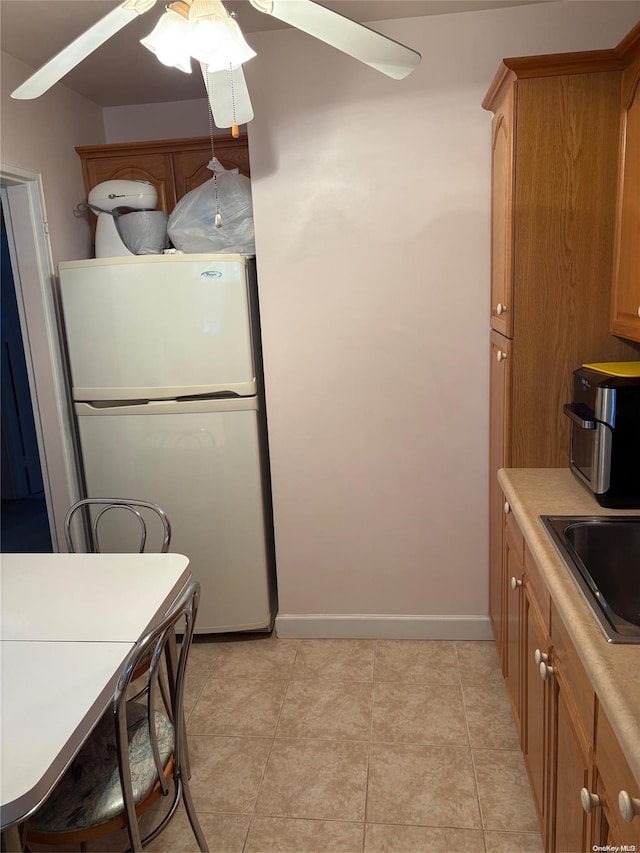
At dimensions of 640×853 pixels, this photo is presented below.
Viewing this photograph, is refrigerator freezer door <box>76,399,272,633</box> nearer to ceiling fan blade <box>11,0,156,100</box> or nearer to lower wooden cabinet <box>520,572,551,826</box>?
lower wooden cabinet <box>520,572,551,826</box>

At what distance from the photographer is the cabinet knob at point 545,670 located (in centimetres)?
152

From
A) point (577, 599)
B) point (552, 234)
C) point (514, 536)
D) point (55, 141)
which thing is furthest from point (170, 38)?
point (55, 141)

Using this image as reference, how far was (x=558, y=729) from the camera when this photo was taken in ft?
4.91

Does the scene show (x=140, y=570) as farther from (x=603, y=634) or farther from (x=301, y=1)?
(x=301, y=1)

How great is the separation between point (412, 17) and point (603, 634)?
7.34 ft

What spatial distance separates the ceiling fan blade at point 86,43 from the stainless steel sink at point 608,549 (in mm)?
1487

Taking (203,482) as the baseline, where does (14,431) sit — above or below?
below

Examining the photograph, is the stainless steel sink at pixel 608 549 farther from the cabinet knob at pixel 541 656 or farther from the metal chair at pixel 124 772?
the metal chair at pixel 124 772

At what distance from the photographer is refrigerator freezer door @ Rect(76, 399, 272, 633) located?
277 centimetres

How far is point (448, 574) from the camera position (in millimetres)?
2840

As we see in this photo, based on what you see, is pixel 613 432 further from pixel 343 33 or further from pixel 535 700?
pixel 343 33

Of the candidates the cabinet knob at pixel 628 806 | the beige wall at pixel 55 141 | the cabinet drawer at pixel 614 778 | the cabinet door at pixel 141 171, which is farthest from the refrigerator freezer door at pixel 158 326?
the cabinet knob at pixel 628 806

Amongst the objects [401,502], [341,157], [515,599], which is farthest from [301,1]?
[401,502]

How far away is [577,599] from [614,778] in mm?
370
